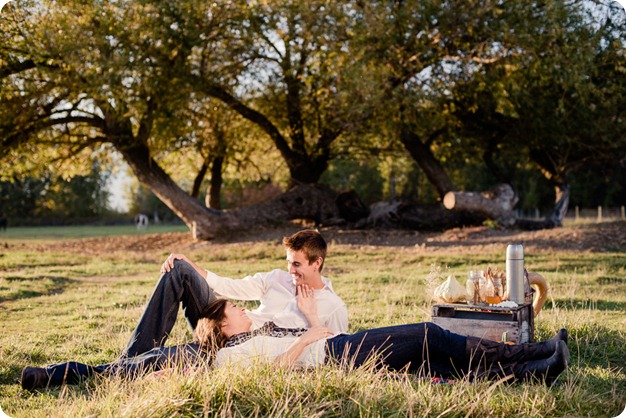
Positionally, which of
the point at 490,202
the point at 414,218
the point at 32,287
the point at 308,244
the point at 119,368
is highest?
the point at 490,202

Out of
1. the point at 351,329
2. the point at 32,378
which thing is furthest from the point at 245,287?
the point at 351,329

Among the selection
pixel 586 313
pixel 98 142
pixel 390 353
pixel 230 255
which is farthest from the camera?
pixel 98 142

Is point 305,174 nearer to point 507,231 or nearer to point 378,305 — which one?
point 507,231

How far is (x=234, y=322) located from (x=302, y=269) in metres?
0.62

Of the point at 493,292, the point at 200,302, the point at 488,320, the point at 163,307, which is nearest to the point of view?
the point at 163,307

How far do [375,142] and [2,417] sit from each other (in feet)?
69.2

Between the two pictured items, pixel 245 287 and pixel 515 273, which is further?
pixel 515 273

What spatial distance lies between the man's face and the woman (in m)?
0.13

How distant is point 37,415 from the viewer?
421cm

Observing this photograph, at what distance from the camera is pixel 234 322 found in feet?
16.4

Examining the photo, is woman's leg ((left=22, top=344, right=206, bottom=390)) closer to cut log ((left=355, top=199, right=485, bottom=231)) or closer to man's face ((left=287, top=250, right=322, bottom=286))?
man's face ((left=287, top=250, right=322, bottom=286))

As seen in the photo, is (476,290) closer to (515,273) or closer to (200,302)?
(515,273)

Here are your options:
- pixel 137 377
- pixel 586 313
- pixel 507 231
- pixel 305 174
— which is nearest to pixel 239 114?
pixel 305 174

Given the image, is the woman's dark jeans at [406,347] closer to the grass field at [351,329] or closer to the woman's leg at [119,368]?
the grass field at [351,329]
